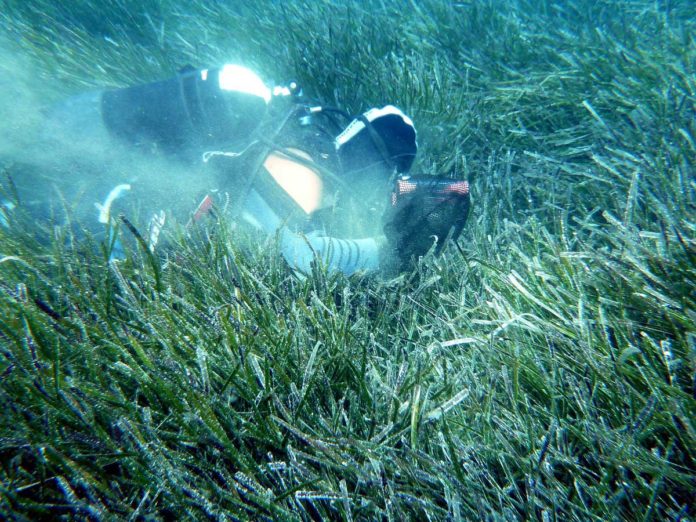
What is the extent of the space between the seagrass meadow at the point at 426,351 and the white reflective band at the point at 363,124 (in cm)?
36

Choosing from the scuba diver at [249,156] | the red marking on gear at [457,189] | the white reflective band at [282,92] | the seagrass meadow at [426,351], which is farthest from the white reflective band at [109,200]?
the red marking on gear at [457,189]

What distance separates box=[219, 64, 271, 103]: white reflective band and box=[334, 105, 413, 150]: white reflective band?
58cm

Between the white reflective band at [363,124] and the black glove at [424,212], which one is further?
the white reflective band at [363,124]

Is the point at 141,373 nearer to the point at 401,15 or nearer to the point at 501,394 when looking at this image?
the point at 501,394

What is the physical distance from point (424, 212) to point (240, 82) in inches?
55.4

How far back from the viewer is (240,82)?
2168 mm

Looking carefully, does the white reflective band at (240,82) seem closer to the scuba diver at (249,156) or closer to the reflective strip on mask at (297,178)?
the scuba diver at (249,156)

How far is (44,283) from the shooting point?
1.54 metres

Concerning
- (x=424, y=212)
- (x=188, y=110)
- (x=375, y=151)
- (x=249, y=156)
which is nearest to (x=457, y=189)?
(x=424, y=212)

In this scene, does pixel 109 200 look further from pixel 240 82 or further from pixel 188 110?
pixel 240 82

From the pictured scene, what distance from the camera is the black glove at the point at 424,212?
78.6 inches

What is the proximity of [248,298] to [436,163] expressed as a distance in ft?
5.84

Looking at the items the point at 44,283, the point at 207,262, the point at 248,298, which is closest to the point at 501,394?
the point at 248,298

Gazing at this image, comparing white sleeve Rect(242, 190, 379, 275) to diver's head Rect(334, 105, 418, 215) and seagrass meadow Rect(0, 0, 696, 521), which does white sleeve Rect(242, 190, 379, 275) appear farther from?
diver's head Rect(334, 105, 418, 215)
